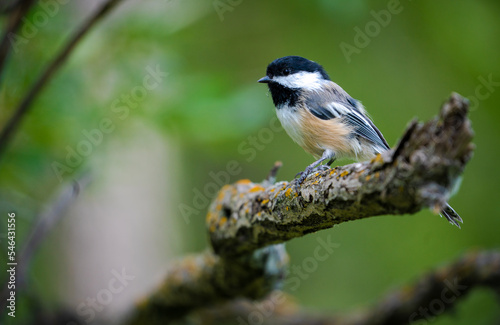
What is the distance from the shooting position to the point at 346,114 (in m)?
2.65

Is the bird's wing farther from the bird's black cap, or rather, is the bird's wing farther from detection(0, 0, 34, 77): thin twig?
detection(0, 0, 34, 77): thin twig

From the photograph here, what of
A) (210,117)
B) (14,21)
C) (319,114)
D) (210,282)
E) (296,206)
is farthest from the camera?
(210,117)

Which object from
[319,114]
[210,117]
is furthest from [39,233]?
[319,114]

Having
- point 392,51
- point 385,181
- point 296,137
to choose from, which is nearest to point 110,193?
point 296,137

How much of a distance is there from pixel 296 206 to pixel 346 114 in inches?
39.7

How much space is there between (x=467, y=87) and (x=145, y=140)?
2902 mm

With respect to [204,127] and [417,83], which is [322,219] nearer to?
[204,127]

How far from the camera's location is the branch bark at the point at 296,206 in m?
1.24

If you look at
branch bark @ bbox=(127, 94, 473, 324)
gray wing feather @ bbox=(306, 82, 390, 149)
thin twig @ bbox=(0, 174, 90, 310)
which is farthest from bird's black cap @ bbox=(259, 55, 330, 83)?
thin twig @ bbox=(0, 174, 90, 310)

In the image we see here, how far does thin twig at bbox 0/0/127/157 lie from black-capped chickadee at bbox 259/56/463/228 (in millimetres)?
993

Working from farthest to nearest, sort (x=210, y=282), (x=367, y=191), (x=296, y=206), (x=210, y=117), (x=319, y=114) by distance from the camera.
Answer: (x=210, y=117), (x=210, y=282), (x=319, y=114), (x=296, y=206), (x=367, y=191)

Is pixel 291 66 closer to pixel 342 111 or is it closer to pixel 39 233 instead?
pixel 342 111

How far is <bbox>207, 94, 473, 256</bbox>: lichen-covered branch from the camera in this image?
48.4 inches

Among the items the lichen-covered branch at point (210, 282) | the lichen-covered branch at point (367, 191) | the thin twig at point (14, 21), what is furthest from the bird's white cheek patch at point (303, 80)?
the thin twig at point (14, 21)
